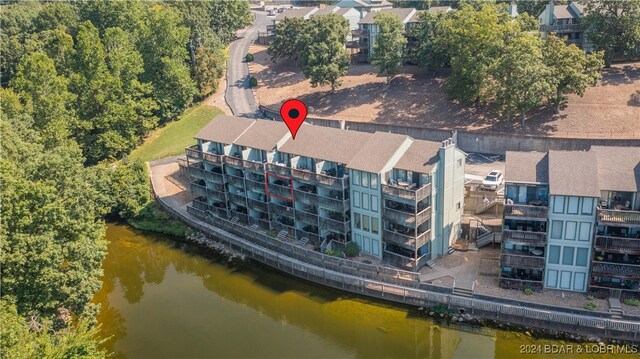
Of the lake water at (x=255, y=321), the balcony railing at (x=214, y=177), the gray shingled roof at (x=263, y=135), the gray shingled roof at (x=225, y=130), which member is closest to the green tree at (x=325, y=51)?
the gray shingled roof at (x=225, y=130)

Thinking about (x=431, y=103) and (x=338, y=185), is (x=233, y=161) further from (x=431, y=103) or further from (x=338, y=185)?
(x=431, y=103)

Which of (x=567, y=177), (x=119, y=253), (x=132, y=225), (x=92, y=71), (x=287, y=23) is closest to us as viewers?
(x=567, y=177)

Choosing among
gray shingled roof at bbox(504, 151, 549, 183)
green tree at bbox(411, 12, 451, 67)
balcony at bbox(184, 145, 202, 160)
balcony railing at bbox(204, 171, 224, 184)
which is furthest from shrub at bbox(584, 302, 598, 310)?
green tree at bbox(411, 12, 451, 67)

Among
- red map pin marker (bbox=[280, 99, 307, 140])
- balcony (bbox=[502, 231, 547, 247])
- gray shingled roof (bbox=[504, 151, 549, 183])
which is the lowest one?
balcony (bbox=[502, 231, 547, 247])

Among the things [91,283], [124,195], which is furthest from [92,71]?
[91,283]

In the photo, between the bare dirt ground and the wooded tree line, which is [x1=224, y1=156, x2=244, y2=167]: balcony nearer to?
the wooded tree line

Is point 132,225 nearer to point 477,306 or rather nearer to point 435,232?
point 435,232

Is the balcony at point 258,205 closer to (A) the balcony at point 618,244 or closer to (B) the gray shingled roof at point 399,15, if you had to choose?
(A) the balcony at point 618,244
